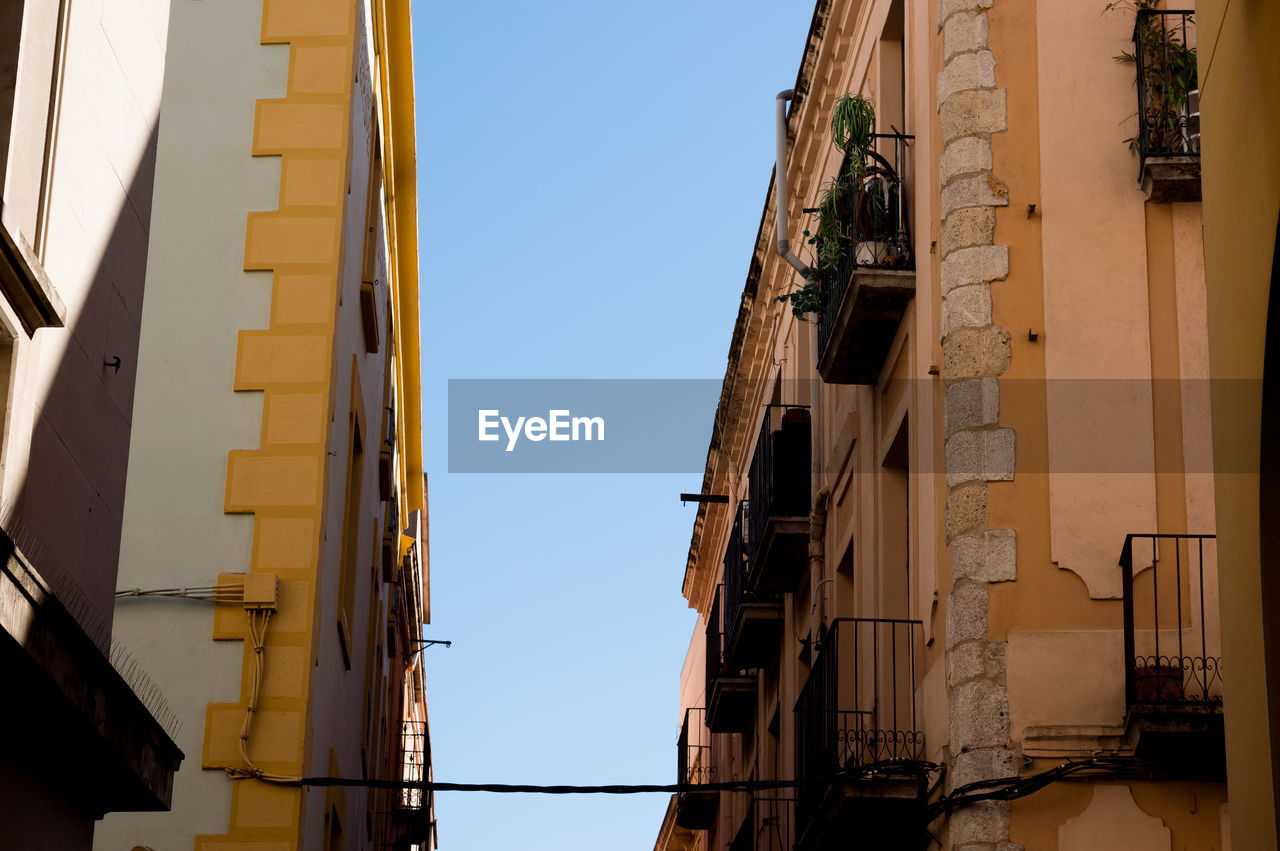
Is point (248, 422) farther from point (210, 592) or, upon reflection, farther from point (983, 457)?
point (983, 457)

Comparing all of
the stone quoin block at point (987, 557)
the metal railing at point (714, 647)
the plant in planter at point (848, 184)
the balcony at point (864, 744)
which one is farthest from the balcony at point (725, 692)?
the stone quoin block at point (987, 557)

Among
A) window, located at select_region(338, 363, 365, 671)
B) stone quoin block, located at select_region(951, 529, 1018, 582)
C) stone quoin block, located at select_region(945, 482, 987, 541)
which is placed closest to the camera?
stone quoin block, located at select_region(951, 529, 1018, 582)

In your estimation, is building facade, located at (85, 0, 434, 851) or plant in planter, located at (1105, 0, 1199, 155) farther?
building facade, located at (85, 0, 434, 851)

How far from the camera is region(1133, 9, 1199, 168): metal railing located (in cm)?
1128

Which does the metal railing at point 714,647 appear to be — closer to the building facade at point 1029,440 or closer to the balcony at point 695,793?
the balcony at point 695,793

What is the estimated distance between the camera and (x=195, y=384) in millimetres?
12641

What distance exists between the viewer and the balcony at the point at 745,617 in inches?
810

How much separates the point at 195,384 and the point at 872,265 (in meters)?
4.82

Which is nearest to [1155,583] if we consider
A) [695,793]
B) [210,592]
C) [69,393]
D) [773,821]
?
[210,592]

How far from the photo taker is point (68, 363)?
23.5 feet

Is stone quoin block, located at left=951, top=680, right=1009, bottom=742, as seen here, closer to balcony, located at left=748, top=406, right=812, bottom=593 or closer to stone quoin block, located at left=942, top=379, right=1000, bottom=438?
stone quoin block, located at left=942, top=379, right=1000, bottom=438

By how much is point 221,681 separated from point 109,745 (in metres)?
4.98

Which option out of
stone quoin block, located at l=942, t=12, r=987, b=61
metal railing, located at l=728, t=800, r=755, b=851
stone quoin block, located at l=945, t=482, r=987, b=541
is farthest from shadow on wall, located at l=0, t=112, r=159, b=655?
metal railing, located at l=728, t=800, r=755, b=851

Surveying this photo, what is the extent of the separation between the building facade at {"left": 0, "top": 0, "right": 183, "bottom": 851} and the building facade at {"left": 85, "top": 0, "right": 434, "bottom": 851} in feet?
11.2
